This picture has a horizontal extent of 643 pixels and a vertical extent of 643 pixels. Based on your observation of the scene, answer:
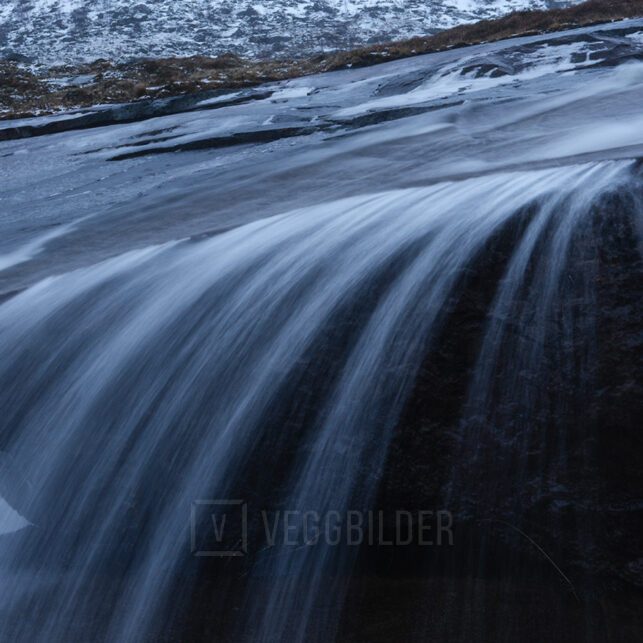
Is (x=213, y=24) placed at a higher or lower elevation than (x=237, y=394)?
higher

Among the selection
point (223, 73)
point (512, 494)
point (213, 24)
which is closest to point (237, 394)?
point (512, 494)

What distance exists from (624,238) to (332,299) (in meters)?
1.49

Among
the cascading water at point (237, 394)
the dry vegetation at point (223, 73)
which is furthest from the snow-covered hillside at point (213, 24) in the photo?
the cascading water at point (237, 394)

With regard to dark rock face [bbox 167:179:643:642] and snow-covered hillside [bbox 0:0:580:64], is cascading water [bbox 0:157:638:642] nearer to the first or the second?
dark rock face [bbox 167:179:643:642]

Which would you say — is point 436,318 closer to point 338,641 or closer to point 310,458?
point 310,458

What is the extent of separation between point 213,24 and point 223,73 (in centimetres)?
4427

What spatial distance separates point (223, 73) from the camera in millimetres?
24688

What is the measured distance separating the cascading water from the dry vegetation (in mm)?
15770

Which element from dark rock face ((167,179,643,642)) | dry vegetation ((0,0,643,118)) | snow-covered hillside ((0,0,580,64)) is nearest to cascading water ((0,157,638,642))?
dark rock face ((167,179,643,642))

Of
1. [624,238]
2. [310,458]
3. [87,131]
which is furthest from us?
[87,131]

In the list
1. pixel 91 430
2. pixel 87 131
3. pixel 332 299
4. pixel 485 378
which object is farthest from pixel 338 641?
pixel 87 131

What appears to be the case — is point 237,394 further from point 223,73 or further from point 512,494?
point 223,73

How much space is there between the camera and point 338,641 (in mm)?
1966

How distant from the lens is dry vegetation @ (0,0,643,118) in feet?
65.3
